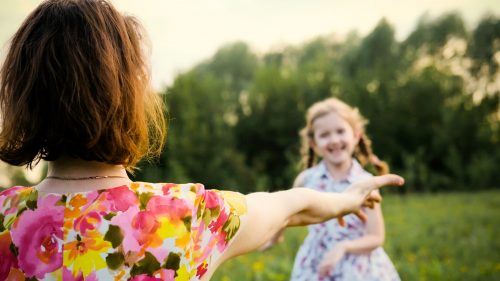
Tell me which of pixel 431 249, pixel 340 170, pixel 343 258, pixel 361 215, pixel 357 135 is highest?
pixel 361 215

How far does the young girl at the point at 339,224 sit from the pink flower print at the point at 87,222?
192 centimetres

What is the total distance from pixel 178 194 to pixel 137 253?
162 millimetres

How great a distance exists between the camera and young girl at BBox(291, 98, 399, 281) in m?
2.98

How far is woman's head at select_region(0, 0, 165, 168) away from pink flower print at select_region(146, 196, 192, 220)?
14cm

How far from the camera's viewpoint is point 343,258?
3.05m

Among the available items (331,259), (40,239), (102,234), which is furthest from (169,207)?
(331,259)

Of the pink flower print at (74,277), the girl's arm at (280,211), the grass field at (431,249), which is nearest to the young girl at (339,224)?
the girl's arm at (280,211)

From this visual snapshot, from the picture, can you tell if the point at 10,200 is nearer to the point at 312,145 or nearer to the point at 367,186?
the point at 367,186

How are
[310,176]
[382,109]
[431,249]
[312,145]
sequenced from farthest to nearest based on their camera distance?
[382,109] < [431,249] < [312,145] < [310,176]

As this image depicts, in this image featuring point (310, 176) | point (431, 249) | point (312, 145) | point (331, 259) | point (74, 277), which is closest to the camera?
point (74, 277)

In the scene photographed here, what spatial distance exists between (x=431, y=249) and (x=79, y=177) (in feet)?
19.9

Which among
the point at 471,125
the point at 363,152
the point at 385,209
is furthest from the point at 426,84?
the point at 363,152

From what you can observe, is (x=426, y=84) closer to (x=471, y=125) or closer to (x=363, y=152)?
(x=471, y=125)

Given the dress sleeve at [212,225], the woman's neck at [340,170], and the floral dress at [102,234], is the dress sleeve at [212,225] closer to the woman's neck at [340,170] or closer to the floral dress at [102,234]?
the floral dress at [102,234]
